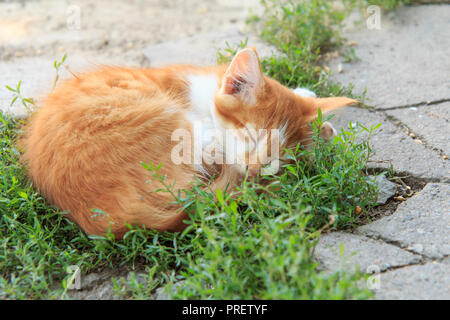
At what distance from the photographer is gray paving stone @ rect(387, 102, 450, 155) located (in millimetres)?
2670

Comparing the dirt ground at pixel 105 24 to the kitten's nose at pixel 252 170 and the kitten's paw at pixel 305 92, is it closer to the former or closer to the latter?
the kitten's paw at pixel 305 92

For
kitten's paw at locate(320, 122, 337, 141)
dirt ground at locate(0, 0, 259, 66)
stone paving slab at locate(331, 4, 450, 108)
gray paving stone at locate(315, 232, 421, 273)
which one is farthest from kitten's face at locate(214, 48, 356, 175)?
dirt ground at locate(0, 0, 259, 66)

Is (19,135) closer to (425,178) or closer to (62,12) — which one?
(425,178)

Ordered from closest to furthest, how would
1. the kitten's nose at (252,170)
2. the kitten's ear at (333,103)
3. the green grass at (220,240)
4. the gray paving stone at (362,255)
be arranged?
the green grass at (220,240), the gray paving stone at (362,255), the kitten's nose at (252,170), the kitten's ear at (333,103)

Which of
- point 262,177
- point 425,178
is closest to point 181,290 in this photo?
point 262,177

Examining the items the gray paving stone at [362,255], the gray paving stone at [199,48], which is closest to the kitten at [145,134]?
the gray paving stone at [362,255]

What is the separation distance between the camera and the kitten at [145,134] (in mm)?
2004

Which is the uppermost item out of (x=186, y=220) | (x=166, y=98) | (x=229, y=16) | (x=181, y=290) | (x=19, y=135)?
(x=229, y=16)

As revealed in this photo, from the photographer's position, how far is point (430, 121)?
2873 millimetres

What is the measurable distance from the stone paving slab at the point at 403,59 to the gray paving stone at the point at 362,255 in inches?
56.2

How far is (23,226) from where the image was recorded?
2111mm

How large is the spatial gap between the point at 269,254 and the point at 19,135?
1.84m

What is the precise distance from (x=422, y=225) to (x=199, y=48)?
2534 millimetres

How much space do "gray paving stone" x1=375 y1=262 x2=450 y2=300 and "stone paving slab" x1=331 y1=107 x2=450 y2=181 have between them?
75cm
